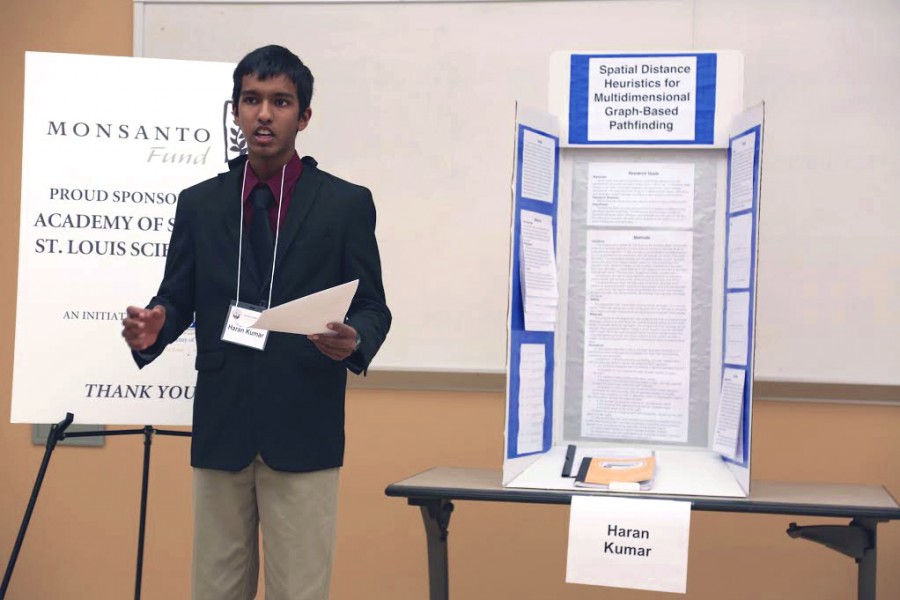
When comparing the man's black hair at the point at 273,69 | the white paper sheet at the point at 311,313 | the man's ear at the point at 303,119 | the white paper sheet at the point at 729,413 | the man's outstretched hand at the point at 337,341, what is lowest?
the white paper sheet at the point at 729,413

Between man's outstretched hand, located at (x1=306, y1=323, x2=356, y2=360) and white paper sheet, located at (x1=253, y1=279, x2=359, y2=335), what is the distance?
1 centimetres

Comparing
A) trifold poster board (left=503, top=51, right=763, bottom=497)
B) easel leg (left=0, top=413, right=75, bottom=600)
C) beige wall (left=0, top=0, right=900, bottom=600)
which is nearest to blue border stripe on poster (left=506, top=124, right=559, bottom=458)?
trifold poster board (left=503, top=51, right=763, bottom=497)

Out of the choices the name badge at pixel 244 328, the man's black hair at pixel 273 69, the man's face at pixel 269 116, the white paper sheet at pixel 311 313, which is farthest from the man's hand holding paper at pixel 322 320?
the man's black hair at pixel 273 69

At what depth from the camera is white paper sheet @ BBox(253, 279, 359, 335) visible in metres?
1.64

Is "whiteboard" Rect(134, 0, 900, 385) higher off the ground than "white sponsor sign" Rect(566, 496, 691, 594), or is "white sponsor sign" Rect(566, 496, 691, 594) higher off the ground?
"whiteboard" Rect(134, 0, 900, 385)

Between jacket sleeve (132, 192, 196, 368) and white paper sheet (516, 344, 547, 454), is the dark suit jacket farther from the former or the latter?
white paper sheet (516, 344, 547, 454)

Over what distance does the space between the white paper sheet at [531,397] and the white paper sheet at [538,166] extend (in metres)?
0.38

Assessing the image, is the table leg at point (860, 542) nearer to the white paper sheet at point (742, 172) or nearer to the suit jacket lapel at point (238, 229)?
the white paper sheet at point (742, 172)

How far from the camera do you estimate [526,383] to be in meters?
2.40

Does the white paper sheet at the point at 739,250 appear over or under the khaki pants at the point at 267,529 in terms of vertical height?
over

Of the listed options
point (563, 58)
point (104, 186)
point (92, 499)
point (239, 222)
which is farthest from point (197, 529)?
point (92, 499)

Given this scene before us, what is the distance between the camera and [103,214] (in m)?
2.61

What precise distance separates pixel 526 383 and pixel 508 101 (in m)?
1.22

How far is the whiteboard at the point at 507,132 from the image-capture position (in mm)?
3105
